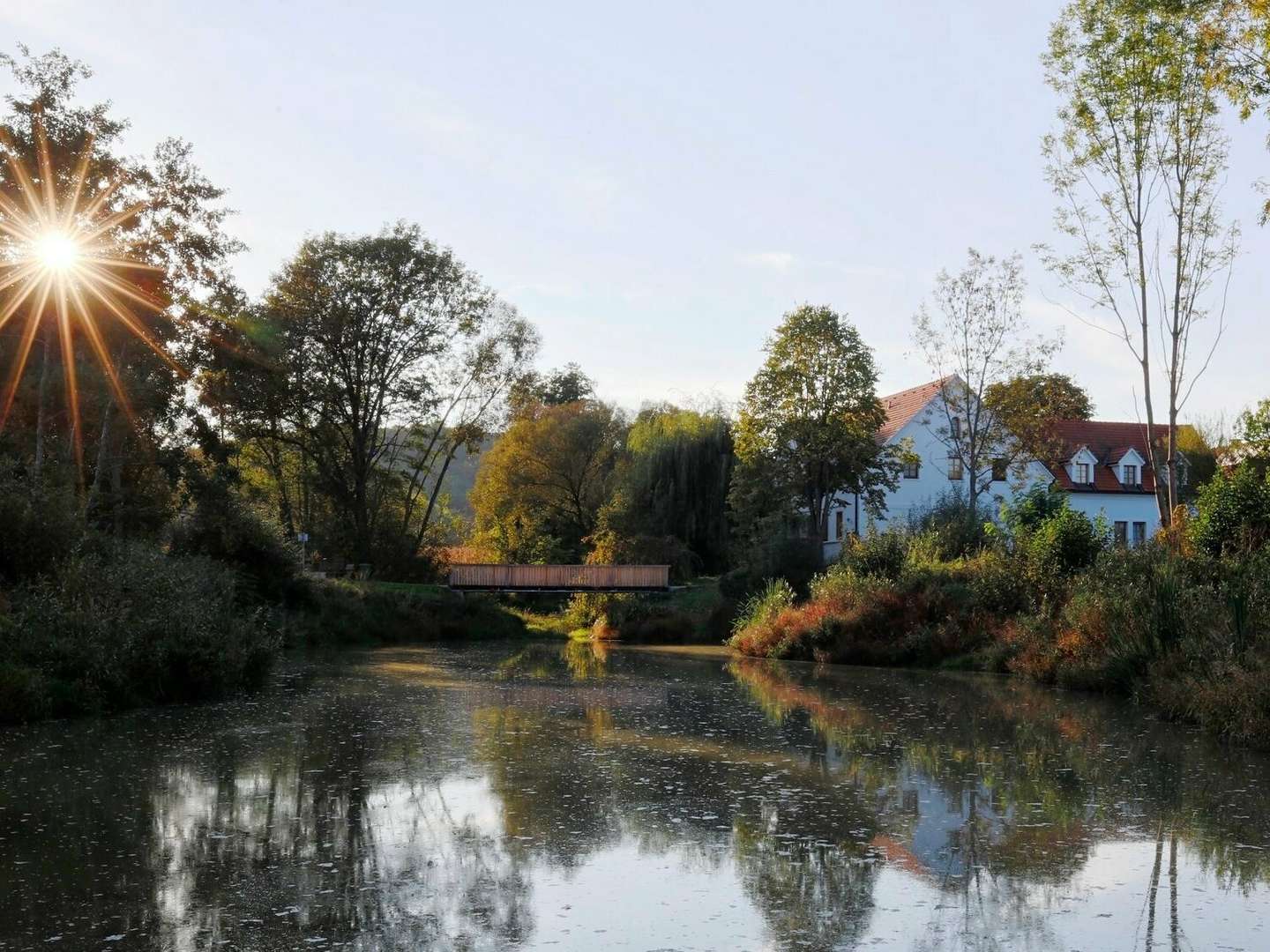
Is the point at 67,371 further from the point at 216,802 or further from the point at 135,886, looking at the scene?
the point at 135,886

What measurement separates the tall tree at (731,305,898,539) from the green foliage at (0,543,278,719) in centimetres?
2843

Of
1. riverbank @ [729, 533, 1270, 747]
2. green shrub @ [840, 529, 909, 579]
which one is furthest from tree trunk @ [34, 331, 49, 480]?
green shrub @ [840, 529, 909, 579]

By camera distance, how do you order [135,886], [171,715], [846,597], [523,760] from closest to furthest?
[135,886] → [523,760] → [171,715] → [846,597]

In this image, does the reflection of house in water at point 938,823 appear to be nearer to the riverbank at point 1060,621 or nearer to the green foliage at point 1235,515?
the riverbank at point 1060,621

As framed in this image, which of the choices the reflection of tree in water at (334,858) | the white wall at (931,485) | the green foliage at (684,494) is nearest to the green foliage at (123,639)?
the reflection of tree in water at (334,858)

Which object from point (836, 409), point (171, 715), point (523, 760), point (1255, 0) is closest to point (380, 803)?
point (523, 760)

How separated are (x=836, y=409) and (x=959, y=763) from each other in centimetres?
3491

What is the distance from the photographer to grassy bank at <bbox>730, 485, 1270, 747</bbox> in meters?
17.4

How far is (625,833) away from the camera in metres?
9.89

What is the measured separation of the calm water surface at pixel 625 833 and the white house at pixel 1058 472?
1474 inches

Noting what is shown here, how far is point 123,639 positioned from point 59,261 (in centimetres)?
1384

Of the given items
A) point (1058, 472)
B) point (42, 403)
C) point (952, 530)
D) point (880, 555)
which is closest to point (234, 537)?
point (42, 403)

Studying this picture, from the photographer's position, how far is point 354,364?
1918 inches

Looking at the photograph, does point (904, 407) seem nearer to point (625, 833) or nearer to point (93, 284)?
point (93, 284)
